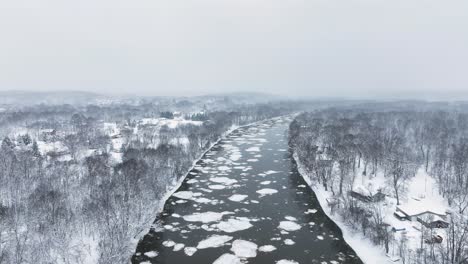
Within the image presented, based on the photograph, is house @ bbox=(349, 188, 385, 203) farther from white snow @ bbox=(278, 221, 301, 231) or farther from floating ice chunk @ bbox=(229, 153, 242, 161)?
floating ice chunk @ bbox=(229, 153, 242, 161)

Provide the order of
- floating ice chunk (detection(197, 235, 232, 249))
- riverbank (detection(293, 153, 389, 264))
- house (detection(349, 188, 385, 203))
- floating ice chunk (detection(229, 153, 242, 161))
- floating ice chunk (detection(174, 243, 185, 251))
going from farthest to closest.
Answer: floating ice chunk (detection(229, 153, 242, 161)), house (detection(349, 188, 385, 203)), floating ice chunk (detection(197, 235, 232, 249)), floating ice chunk (detection(174, 243, 185, 251)), riverbank (detection(293, 153, 389, 264))

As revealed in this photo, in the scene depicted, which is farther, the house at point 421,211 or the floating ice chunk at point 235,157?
the floating ice chunk at point 235,157

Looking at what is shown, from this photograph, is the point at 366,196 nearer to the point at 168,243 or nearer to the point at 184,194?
the point at 184,194

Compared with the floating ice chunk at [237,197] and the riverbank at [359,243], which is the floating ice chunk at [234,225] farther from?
the riverbank at [359,243]

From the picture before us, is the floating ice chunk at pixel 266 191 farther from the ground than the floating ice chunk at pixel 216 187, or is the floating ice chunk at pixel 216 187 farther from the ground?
the floating ice chunk at pixel 216 187

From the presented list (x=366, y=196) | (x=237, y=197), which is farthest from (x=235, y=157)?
(x=366, y=196)

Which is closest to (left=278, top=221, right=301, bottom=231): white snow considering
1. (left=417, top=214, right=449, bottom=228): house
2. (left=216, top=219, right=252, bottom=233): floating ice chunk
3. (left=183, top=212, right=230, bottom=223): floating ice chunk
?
(left=216, top=219, right=252, bottom=233): floating ice chunk

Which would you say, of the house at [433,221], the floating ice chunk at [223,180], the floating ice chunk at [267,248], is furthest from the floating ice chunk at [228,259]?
the floating ice chunk at [223,180]
